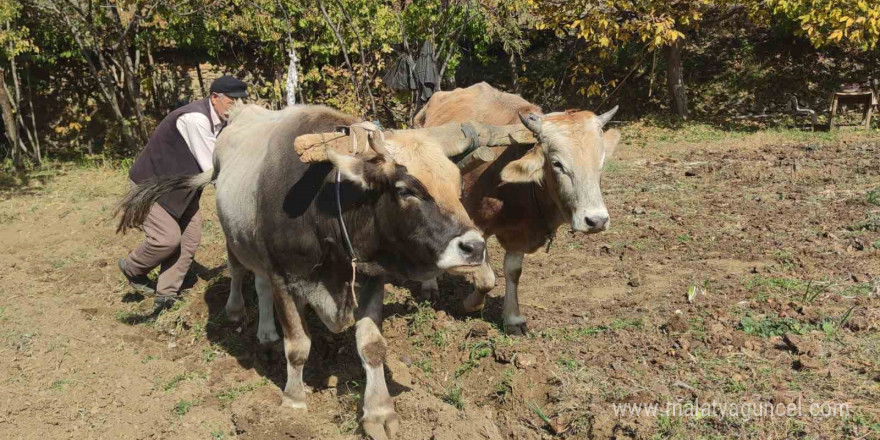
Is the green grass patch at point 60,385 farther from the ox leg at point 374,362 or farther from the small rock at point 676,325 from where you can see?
the small rock at point 676,325

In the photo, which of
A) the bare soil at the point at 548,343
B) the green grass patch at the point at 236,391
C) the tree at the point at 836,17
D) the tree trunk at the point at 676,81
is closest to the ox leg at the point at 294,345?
the bare soil at the point at 548,343

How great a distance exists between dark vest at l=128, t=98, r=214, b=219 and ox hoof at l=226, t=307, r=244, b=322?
89cm

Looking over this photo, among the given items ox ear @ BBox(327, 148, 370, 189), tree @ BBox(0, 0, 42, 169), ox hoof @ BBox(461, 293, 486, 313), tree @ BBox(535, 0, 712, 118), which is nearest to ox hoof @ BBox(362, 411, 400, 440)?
ox ear @ BBox(327, 148, 370, 189)

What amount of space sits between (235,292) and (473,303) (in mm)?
1950

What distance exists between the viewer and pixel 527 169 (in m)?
4.94

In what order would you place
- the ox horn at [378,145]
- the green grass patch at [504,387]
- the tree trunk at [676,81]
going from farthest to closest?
the tree trunk at [676,81], the green grass patch at [504,387], the ox horn at [378,145]

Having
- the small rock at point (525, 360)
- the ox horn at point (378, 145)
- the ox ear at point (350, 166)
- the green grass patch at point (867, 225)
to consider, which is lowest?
the small rock at point (525, 360)

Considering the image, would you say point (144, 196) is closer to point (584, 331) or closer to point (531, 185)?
point (531, 185)

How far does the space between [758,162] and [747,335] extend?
6026 millimetres

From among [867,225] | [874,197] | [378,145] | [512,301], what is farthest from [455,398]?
[874,197]

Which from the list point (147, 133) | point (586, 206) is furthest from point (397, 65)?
point (586, 206)

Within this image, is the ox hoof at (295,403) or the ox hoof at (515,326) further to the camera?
the ox hoof at (515,326)

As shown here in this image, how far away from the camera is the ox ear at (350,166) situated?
140 inches

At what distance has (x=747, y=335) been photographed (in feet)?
15.2
